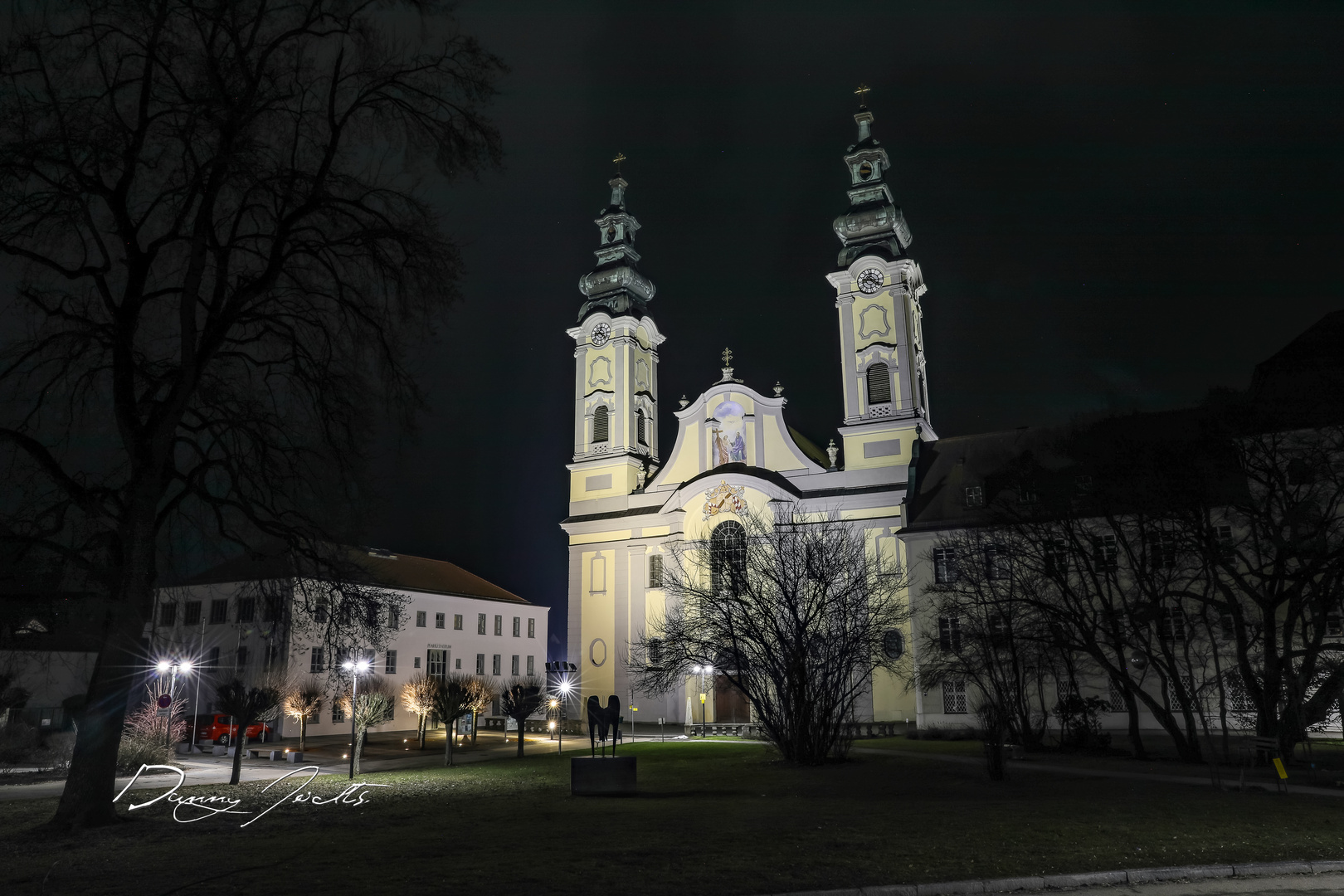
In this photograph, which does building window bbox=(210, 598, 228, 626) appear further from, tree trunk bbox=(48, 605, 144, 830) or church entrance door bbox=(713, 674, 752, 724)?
tree trunk bbox=(48, 605, 144, 830)

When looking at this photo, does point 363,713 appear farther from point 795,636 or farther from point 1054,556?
point 1054,556

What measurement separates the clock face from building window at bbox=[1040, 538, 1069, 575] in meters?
20.3

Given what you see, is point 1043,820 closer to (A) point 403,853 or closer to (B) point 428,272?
(A) point 403,853

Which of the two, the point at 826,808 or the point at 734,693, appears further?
the point at 734,693

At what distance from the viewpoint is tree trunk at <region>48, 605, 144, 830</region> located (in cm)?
1174

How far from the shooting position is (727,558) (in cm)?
3075

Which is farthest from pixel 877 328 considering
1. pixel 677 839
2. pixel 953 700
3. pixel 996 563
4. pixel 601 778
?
pixel 677 839

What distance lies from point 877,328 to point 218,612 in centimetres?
3589

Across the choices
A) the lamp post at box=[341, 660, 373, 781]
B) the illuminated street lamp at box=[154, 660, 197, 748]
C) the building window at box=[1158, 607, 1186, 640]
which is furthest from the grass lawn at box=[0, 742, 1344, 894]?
the illuminated street lamp at box=[154, 660, 197, 748]

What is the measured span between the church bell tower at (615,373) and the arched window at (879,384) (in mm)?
12796

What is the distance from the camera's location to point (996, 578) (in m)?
29.2

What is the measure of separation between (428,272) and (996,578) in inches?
873

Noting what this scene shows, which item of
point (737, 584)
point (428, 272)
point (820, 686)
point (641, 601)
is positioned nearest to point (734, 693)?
point (641, 601)

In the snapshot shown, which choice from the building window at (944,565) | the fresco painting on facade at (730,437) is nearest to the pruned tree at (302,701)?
the fresco painting on facade at (730,437)
